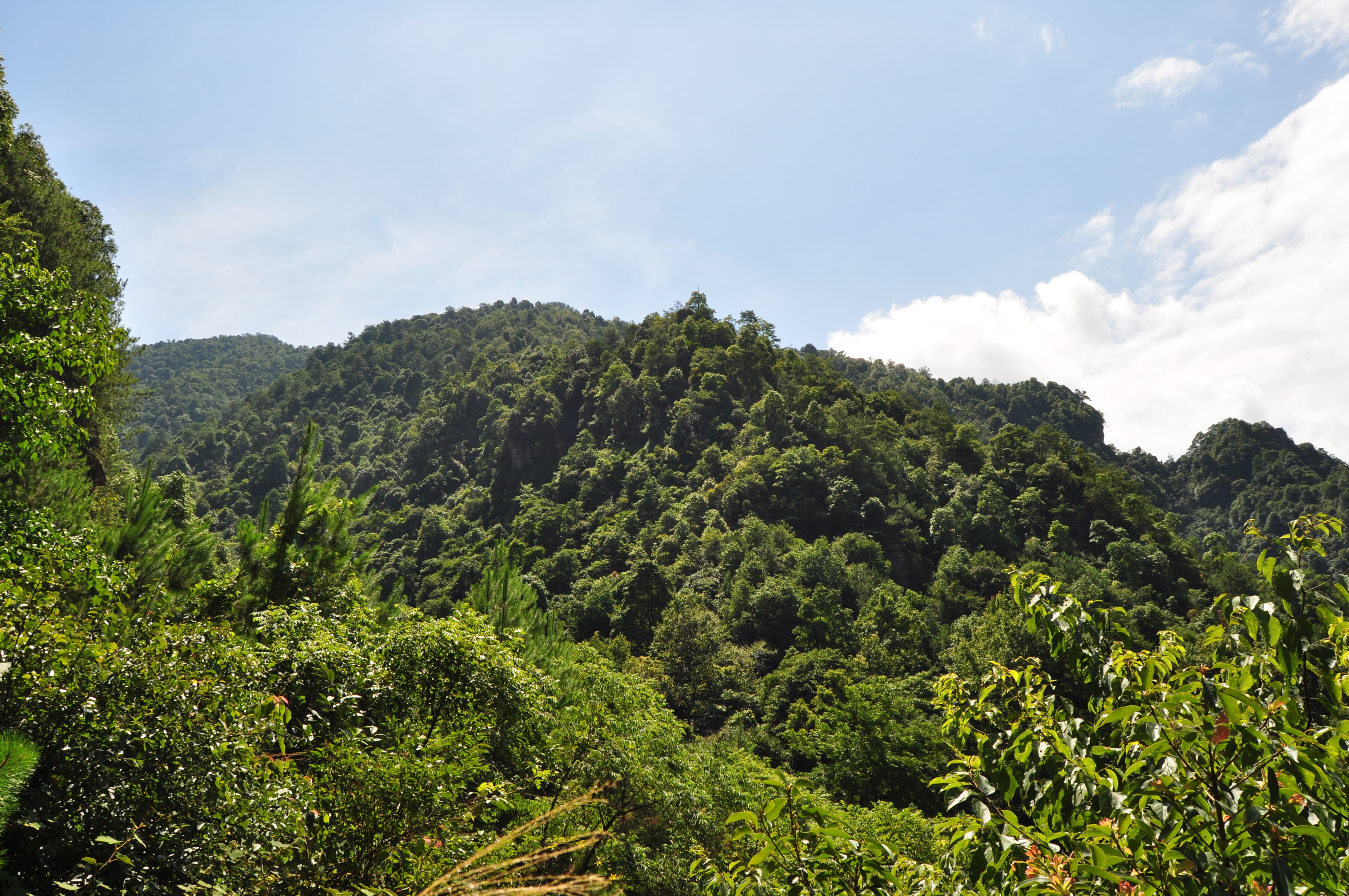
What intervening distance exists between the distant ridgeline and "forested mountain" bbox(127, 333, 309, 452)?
2550 centimetres

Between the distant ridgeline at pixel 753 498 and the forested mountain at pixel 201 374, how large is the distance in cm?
2550

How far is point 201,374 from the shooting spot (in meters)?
142

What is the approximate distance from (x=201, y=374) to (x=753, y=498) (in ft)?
458

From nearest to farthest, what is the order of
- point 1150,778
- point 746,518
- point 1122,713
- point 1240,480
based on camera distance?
1. point 1122,713
2. point 1150,778
3. point 746,518
4. point 1240,480

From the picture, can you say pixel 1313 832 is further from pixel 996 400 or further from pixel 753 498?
pixel 996 400

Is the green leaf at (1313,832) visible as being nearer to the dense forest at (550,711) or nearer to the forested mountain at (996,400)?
the dense forest at (550,711)

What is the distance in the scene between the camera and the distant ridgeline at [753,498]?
132ft

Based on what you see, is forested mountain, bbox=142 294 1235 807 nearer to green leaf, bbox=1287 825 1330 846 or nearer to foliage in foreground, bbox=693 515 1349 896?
foliage in foreground, bbox=693 515 1349 896

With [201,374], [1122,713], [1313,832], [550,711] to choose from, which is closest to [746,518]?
[550,711]

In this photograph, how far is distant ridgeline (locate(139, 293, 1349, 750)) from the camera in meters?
40.2

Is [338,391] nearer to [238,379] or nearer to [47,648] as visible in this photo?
[238,379]

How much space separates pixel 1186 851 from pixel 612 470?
63828 mm

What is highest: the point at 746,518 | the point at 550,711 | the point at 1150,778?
the point at 746,518

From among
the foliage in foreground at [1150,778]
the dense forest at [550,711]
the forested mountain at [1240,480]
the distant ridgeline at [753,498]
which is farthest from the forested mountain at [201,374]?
the forested mountain at [1240,480]
